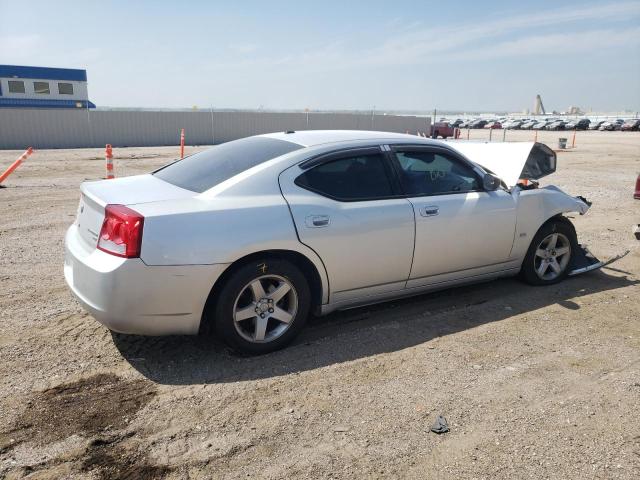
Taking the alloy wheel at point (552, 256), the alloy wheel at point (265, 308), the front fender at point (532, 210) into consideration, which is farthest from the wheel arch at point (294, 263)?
the alloy wheel at point (552, 256)

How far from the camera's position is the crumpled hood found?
5293 millimetres

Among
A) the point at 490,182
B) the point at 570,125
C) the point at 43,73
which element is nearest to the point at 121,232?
the point at 490,182

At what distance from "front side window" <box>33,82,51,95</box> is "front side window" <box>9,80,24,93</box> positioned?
0.66 m

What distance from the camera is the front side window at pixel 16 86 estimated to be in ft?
99.5

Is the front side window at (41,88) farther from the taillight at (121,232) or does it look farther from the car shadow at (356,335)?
the taillight at (121,232)

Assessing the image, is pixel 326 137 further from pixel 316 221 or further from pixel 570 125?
pixel 570 125

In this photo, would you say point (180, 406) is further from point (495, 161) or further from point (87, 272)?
point (495, 161)

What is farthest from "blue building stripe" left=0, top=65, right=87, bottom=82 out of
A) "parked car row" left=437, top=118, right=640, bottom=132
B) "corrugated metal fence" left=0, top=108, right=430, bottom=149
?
"parked car row" left=437, top=118, right=640, bottom=132

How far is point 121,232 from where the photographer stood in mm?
3395

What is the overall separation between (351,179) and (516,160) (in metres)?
2.10

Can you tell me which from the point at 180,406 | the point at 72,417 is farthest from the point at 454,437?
the point at 72,417

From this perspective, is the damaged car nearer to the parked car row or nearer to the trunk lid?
the trunk lid

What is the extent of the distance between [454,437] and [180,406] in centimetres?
163

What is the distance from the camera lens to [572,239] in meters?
5.53
